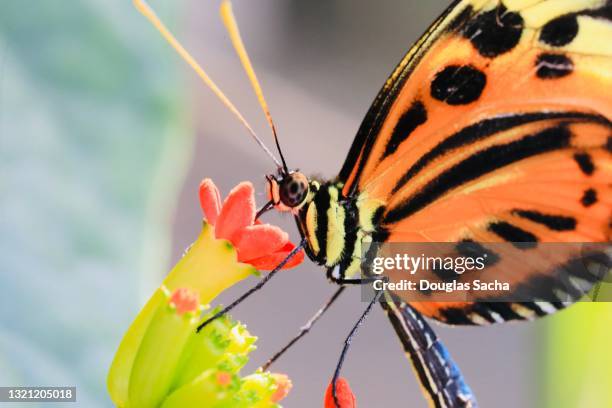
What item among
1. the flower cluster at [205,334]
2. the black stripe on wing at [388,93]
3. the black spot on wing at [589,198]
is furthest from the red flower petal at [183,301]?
the black spot on wing at [589,198]

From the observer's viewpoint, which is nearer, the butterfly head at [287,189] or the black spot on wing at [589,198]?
the butterfly head at [287,189]

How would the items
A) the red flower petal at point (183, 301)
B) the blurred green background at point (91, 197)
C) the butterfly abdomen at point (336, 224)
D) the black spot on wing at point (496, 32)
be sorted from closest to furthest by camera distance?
the red flower petal at point (183, 301) < the blurred green background at point (91, 197) < the black spot on wing at point (496, 32) < the butterfly abdomen at point (336, 224)

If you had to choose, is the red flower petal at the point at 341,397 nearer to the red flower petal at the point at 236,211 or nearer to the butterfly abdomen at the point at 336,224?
the red flower petal at the point at 236,211

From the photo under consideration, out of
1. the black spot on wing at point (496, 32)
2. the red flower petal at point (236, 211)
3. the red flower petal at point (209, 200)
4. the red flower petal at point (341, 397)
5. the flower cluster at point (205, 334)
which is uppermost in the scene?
the black spot on wing at point (496, 32)

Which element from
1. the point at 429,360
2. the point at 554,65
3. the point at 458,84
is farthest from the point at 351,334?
the point at 554,65

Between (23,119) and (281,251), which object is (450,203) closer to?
(281,251)

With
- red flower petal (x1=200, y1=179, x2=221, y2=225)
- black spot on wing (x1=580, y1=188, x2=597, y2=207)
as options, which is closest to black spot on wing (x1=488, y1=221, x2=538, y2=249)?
black spot on wing (x1=580, y1=188, x2=597, y2=207)

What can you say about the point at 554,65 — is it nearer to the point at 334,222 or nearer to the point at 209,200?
the point at 334,222

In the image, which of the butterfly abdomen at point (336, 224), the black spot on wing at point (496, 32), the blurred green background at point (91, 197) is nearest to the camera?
the blurred green background at point (91, 197)
